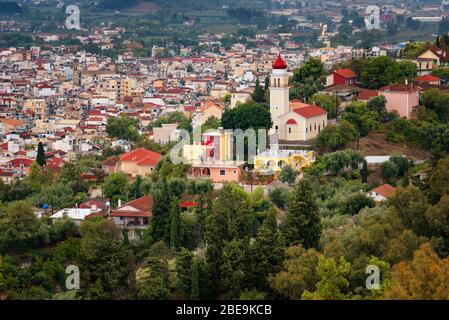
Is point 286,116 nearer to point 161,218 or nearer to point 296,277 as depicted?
point 161,218

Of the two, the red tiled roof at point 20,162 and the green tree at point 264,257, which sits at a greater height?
the green tree at point 264,257

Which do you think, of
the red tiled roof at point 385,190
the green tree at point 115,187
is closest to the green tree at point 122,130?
the green tree at point 115,187

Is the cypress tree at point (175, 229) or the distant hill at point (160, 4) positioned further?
the distant hill at point (160, 4)

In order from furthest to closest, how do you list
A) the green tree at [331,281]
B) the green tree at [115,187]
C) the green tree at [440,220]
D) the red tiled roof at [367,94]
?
the red tiled roof at [367,94] < the green tree at [115,187] < the green tree at [440,220] < the green tree at [331,281]

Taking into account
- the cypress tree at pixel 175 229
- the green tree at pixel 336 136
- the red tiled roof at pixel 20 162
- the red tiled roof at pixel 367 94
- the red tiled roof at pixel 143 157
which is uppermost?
the red tiled roof at pixel 367 94

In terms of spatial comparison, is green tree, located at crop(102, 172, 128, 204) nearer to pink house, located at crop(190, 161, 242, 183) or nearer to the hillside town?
the hillside town

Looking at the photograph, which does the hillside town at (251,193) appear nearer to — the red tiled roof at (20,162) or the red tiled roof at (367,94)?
the red tiled roof at (367,94)

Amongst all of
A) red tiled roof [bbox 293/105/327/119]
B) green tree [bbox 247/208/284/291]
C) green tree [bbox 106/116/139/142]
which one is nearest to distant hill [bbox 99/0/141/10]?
green tree [bbox 106/116/139/142]
